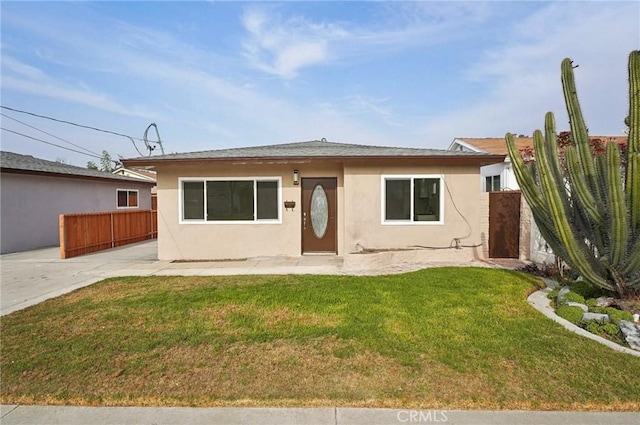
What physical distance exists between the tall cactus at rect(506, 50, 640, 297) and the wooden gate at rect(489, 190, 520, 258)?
406 centimetres

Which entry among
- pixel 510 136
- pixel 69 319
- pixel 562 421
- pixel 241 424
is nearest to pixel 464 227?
pixel 510 136

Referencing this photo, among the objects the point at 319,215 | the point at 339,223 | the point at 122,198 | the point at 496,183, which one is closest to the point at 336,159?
the point at 319,215

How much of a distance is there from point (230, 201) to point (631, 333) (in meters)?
8.66

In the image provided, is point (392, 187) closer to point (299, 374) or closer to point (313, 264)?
point (313, 264)

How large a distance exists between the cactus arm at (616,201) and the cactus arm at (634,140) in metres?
0.12

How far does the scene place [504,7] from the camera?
9.42 m

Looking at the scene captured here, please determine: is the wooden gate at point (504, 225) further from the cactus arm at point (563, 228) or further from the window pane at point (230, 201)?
the window pane at point (230, 201)

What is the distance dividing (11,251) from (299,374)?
1357 cm

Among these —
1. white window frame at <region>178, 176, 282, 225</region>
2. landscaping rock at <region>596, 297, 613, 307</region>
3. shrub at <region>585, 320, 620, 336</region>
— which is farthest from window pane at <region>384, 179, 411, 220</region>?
shrub at <region>585, 320, 620, 336</region>

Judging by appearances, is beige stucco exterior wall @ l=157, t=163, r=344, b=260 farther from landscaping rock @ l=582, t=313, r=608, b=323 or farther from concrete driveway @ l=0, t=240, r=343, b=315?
landscaping rock @ l=582, t=313, r=608, b=323

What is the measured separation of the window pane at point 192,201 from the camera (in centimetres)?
960

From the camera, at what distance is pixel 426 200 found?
9.15 meters

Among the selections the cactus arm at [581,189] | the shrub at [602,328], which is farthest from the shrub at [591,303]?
the cactus arm at [581,189]

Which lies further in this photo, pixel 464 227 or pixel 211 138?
pixel 211 138
